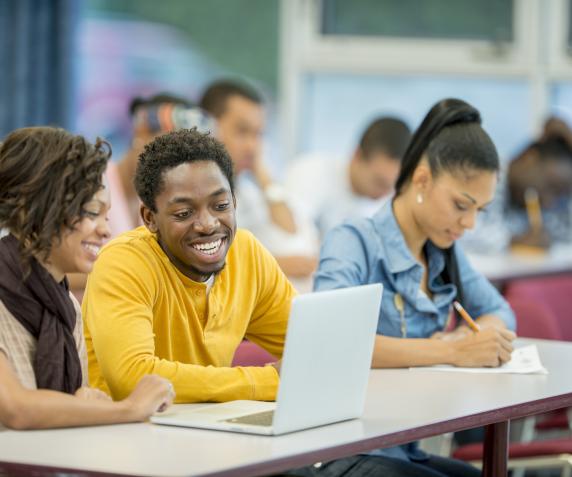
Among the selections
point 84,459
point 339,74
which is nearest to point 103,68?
point 339,74

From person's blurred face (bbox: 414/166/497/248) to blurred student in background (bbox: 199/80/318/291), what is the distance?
6.91 ft

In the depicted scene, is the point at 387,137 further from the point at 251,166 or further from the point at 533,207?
the point at 533,207

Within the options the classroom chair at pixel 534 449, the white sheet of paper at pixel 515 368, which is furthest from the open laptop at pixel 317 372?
the classroom chair at pixel 534 449

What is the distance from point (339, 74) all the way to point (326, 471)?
4507 millimetres

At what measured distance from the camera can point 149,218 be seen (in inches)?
92.3

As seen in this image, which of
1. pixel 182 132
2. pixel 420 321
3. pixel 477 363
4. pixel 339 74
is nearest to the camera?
pixel 182 132

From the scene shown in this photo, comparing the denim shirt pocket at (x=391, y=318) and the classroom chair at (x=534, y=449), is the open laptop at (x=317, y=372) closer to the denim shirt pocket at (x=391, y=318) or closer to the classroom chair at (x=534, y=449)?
the denim shirt pocket at (x=391, y=318)

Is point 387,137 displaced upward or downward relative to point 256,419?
upward

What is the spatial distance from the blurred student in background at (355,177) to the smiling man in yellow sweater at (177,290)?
2819 millimetres

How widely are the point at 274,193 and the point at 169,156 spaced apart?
9.81ft

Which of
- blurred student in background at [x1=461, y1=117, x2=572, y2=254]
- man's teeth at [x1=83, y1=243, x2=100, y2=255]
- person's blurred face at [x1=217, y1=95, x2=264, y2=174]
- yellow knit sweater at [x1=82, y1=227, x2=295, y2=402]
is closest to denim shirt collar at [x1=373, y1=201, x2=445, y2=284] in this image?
yellow knit sweater at [x1=82, y1=227, x2=295, y2=402]

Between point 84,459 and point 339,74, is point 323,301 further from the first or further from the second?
point 339,74

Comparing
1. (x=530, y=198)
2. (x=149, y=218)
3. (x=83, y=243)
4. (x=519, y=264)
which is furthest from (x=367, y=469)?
Result: (x=530, y=198)

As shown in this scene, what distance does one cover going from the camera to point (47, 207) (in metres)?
2.04
